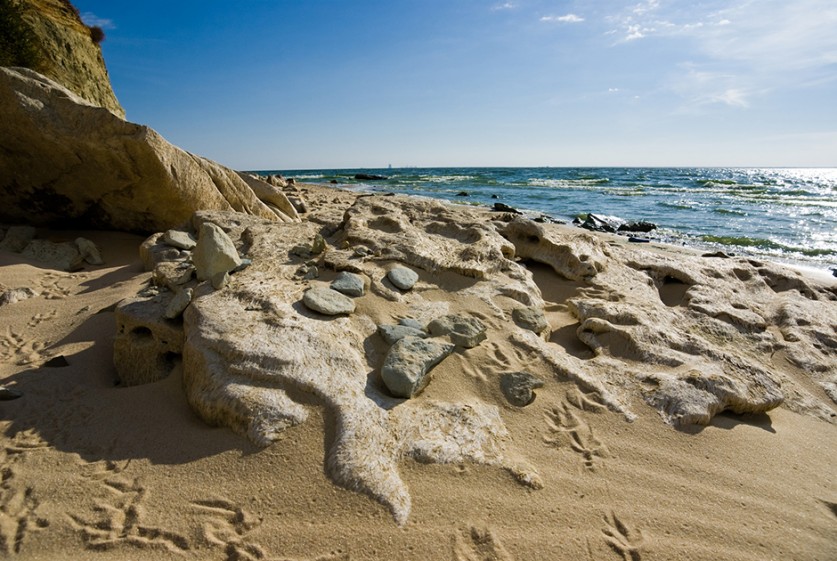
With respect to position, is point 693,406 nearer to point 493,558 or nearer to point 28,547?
point 493,558

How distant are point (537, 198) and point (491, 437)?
749 inches

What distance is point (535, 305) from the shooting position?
3609mm

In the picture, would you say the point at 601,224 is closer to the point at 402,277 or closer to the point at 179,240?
the point at 402,277

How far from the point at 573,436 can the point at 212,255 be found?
2.77 metres

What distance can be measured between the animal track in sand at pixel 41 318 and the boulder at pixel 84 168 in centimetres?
209

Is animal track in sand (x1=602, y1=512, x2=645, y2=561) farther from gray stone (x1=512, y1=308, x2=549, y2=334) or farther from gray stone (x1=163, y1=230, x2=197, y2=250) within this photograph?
gray stone (x1=163, y1=230, x2=197, y2=250)

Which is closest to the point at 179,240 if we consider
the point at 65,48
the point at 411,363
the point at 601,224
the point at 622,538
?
the point at 411,363

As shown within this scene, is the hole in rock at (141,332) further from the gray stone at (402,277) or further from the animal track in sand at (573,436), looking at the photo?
the animal track in sand at (573,436)

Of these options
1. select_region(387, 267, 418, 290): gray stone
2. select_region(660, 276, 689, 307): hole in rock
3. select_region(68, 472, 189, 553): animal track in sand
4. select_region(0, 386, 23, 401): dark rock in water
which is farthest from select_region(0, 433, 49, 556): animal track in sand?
select_region(660, 276, 689, 307): hole in rock

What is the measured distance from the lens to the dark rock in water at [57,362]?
109 inches

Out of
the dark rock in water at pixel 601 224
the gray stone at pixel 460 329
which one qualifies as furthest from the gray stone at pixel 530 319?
the dark rock in water at pixel 601 224

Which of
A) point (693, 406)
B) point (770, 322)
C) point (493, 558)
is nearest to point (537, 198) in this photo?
point (770, 322)

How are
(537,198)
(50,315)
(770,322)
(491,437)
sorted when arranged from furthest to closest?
(537,198)
(770,322)
(50,315)
(491,437)

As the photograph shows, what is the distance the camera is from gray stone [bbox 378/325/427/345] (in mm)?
2758
